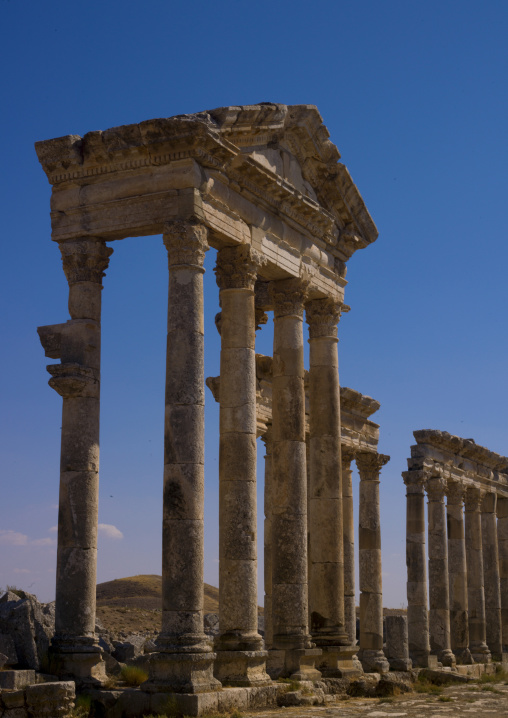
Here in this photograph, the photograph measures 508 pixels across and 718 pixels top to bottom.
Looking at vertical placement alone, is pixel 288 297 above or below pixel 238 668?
above

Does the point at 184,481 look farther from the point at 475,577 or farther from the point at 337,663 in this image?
the point at 475,577

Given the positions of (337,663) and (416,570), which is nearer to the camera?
(337,663)

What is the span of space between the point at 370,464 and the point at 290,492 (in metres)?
11.7

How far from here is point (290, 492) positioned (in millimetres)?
22547

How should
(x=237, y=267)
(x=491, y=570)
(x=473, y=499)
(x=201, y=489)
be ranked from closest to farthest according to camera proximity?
1. (x=201, y=489)
2. (x=237, y=267)
3. (x=473, y=499)
4. (x=491, y=570)

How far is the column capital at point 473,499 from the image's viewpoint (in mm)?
43438

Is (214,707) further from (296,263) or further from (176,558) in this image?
(296,263)

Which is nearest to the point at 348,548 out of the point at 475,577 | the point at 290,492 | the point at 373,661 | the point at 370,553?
the point at 370,553

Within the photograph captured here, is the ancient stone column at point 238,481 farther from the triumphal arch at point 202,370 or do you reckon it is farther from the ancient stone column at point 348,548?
the ancient stone column at point 348,548

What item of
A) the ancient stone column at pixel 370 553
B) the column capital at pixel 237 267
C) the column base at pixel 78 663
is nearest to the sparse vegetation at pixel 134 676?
the column base at pixel 78 663

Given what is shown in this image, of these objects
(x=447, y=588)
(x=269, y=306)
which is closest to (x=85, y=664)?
(x=269, y=306)

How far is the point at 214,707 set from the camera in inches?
680

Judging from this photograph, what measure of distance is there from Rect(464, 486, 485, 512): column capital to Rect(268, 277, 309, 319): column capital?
72.2 ft

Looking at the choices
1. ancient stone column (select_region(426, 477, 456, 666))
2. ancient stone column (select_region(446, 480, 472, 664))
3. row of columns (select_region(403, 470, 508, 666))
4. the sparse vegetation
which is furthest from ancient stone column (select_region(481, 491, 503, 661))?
the sparse vegetation
